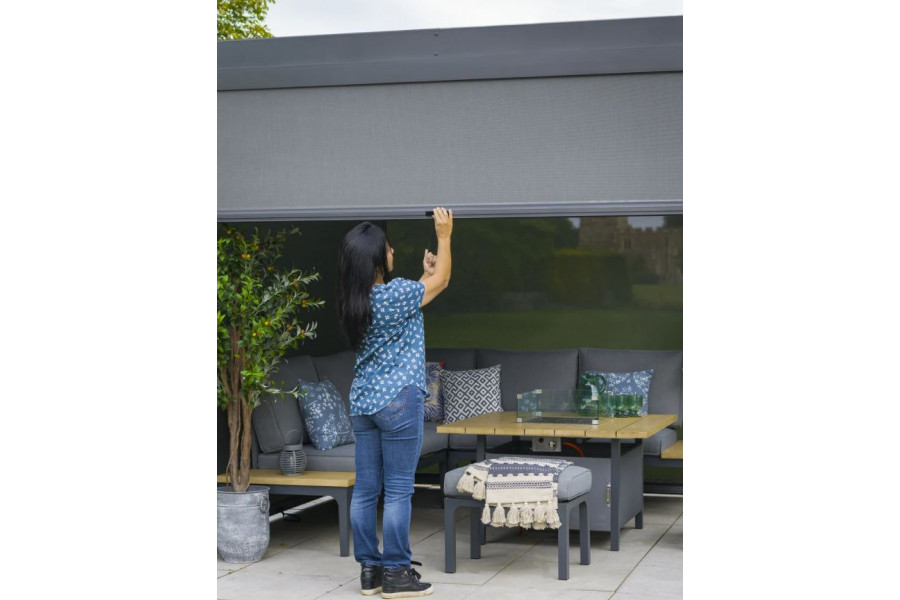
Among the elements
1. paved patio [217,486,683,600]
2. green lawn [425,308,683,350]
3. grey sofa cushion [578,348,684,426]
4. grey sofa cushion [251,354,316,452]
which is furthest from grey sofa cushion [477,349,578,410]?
grey sofa cushion [251,354,316,452]

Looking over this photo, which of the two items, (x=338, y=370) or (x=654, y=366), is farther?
(x=654, y=366)

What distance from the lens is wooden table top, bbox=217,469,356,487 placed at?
6172mm

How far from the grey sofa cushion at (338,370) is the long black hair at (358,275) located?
281 cm

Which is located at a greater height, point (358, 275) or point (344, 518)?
point (358, 275)

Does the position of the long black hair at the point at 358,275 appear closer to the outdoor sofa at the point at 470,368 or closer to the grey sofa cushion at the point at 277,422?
the grey sofa cushion at the point at 277,422

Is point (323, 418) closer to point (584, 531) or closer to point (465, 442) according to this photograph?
point (465, 442)

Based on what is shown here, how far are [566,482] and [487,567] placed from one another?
27.0 inches

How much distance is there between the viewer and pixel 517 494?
18.0ft

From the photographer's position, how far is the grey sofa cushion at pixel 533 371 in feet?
27.6

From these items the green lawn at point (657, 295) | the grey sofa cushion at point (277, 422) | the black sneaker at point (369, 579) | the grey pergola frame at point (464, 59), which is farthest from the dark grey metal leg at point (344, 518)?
the green lawn at point (657, 295)

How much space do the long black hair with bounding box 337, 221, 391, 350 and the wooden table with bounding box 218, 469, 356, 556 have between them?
1433 millimetres

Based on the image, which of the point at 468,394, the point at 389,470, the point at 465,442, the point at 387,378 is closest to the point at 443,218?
the point at 387,378

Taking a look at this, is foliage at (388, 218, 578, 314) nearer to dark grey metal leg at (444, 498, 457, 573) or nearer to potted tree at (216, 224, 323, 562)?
potted tree at (216, 224, 323, 562)
